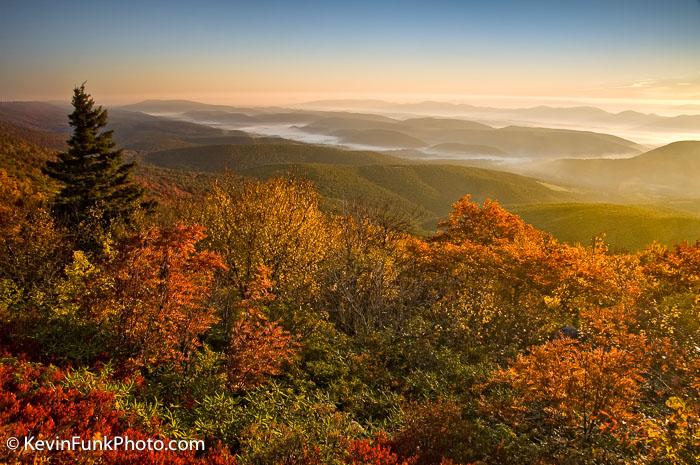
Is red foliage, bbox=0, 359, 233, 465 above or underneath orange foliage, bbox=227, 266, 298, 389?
above

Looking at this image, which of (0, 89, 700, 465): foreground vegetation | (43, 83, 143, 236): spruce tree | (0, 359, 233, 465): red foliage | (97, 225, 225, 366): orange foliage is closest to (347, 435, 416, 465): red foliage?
(0, 89, 700, 465): foreground vegetation

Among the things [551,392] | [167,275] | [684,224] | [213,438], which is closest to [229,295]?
[167,275]

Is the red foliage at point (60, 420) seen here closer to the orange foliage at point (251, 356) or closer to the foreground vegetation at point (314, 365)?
the foreground vegetation at point (314, 365)

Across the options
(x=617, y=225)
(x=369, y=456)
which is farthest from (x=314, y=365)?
(x=617, y=225)

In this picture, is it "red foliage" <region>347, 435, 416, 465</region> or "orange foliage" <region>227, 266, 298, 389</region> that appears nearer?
"red foliage" <region>347, 435, 416, 465</region>

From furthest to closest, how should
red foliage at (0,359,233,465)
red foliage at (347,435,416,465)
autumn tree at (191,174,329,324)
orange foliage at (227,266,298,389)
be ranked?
autumn tree at (191,174,329,324) → orange foliage at (227,266,298,389) → red foliage at (347,435,416,465) → red foliage at (0,359,233,465)

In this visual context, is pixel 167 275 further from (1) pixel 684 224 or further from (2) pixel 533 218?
(2) pixel 533 218

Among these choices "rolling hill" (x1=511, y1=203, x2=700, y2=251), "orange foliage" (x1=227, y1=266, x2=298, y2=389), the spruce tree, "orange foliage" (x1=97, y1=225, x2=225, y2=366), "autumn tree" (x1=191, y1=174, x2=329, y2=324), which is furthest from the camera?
"rolling hill" (x1=511, y1=203, x2=700, y2=251)

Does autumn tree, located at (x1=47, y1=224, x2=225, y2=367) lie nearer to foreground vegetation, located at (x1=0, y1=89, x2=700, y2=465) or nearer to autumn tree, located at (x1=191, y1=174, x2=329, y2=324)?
foreground vegetation, located at (x1=0, y1=89, x2=700, y2=465)

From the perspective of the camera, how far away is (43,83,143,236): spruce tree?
133ft

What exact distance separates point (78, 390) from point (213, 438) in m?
3.62

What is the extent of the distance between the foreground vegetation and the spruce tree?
58.7 ft

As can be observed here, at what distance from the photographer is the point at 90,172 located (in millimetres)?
41844

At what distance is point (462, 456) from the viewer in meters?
10.2
